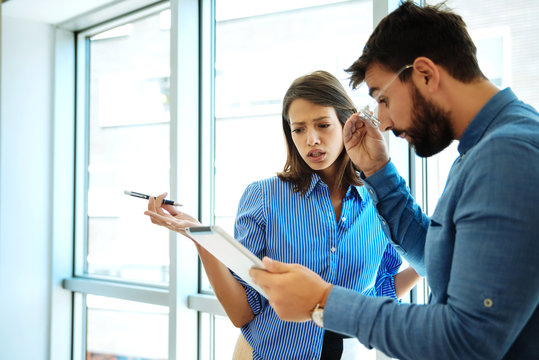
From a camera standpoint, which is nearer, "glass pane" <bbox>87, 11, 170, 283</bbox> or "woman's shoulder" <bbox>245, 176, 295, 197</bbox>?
"woman's shoulder" <bbox>245, 176, 295, 197</bbox>

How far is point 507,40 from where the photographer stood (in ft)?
5.93

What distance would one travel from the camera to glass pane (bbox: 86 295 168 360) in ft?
10.2

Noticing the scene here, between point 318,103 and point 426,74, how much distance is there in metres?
0.66

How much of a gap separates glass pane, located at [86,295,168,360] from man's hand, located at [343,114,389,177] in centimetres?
207

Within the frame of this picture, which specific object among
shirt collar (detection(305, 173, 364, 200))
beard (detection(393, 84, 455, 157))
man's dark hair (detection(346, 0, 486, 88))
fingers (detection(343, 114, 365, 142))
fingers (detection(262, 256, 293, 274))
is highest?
man's dark hair (detection(346, 0, 486, 88))

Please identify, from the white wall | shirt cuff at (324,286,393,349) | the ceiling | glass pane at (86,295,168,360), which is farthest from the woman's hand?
the white wall

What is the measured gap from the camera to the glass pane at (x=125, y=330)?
10.2 ft

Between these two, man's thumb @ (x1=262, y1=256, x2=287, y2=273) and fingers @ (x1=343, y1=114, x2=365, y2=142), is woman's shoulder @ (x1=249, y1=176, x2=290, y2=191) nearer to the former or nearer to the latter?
fingers @ (x1=343, y1=114, x2=365, y2=142)

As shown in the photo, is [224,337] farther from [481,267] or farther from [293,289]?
[481,267]

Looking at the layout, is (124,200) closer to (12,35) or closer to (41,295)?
(41,295)

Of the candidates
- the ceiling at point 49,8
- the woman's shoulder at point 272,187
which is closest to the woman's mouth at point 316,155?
the woman's shoulder at point 272,187

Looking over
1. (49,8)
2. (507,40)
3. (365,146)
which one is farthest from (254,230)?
(49,8)

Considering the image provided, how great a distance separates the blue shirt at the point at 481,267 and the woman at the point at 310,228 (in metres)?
0.57

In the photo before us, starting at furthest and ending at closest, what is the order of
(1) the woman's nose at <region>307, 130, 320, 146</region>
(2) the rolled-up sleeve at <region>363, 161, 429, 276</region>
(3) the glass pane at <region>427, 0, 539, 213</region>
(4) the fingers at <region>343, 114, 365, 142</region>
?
1. (3) the glass pane at <region>427, 0, 539, 213</region>
2. (1) the woman's nose at <region>307, 130, 320, 146</region>
3. (4) the fingers at <region>343, 114, 365, 142</region>
4. (2) the rolled-up sleeve at <region>363, 161, 429, 276</region>
